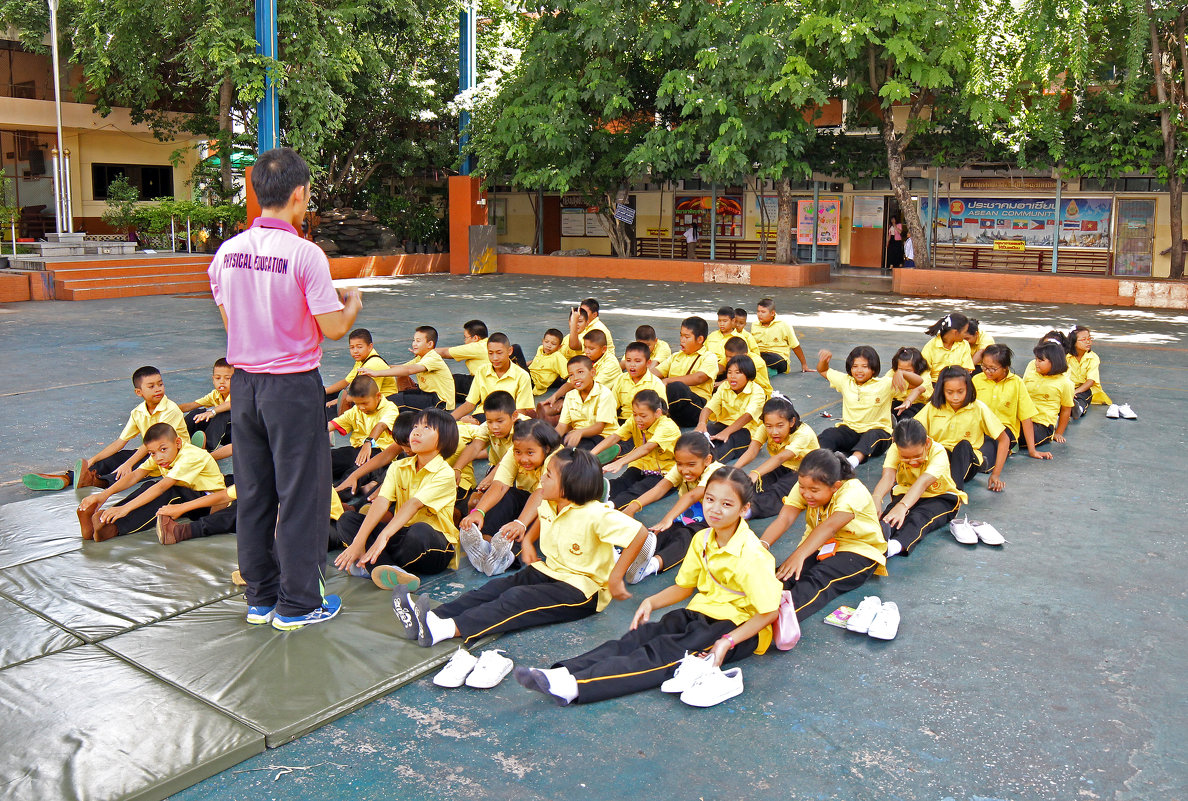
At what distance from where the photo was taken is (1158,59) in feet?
51.1

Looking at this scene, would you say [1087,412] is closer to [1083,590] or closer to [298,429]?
[1083,590]

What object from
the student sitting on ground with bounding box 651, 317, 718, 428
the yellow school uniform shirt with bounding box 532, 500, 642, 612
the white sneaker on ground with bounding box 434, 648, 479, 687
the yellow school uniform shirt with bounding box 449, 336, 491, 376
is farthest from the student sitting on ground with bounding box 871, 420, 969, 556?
the yellow school uniform shirt with bounding box 449, 336, 491, 376

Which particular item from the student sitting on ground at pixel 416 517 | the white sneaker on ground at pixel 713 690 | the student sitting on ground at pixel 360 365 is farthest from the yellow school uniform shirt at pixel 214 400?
the white sneaker on ground at pixel 713 690

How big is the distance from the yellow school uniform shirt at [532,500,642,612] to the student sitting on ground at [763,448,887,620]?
2.35 ft

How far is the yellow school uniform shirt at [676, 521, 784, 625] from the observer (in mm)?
3504

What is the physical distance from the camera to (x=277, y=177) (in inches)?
137

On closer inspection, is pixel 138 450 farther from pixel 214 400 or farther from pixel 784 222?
pixel 784 222

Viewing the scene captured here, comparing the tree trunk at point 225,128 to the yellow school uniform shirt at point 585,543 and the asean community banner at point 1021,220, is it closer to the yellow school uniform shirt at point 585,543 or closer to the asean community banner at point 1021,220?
the asean community banner at point 1021,220

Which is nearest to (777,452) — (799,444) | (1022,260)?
(799,444)

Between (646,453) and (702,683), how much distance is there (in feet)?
7.89

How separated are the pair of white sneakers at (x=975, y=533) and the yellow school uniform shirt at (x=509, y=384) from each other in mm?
2763

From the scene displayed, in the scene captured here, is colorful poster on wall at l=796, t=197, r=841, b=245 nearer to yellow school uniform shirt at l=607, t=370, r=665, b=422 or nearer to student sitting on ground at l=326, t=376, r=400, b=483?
yellow school uniform shirt at l=607, t=370, r=665, b=422

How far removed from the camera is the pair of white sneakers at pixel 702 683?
10.7 ft

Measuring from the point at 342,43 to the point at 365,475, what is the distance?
15.3m
